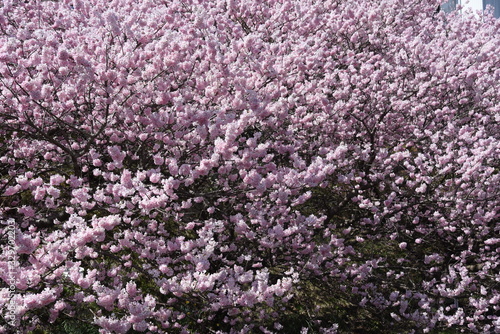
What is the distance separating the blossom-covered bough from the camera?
3861 mm

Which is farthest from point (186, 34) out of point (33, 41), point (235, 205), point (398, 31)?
point (398, 31)

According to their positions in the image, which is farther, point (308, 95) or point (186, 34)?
point (308, 95)

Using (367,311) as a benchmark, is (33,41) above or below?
above

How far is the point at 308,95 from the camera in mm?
6312

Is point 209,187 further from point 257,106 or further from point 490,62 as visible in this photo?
point 490,62

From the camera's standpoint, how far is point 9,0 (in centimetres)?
634

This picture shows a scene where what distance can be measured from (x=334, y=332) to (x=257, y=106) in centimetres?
335

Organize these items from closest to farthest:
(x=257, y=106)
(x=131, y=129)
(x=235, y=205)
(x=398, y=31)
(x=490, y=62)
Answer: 1. (x=257, y=106)
2. (x=131, y=129)
3. (x=235, y=205)
4. (x=490, y=62)
5. (x=398, y=31)

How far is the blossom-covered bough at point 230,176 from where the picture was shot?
3861mm

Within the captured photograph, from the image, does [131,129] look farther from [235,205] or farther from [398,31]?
[398,31]

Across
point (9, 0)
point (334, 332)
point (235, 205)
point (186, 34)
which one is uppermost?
point (9, 0)

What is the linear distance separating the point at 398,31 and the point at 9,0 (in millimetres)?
8419

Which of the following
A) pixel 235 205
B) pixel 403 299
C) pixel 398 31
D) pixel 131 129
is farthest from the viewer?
pixel 398 31

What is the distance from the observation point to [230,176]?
4.88 metres
